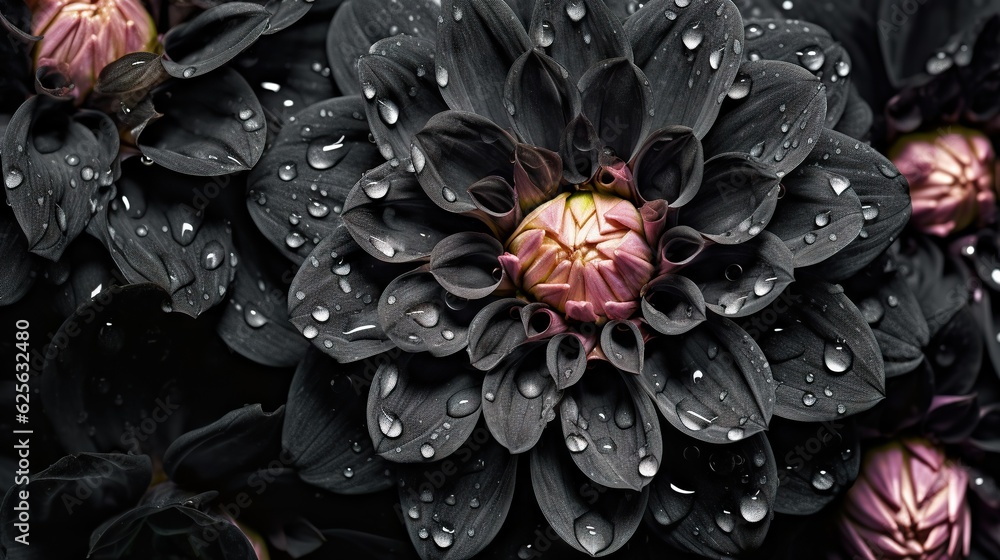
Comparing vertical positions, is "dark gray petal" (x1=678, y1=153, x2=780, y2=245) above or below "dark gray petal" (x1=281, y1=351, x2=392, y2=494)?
above

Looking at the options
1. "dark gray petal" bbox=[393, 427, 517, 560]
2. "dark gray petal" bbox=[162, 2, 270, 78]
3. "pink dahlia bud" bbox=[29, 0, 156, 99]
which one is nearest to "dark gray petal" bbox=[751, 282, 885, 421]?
"dark gray petal" bbox=[393, 427, 517, 560]

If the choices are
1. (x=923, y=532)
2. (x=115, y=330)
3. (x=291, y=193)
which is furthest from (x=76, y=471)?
(x=923, y=532)

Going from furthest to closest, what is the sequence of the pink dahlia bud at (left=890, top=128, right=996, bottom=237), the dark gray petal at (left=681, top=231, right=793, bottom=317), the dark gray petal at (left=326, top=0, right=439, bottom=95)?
the pink dahlia bud at (left=890, top=128, right=996, bottom=237) < the dark gray petal at (left=326, top=0, right=439, bottom=95) < the dark gray petal at (left=681, top=231, right=793, bottom=317)

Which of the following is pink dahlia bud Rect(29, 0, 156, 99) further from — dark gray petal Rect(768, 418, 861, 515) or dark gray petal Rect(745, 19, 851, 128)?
dark gray petal Rect(768, 418, 861, 515)

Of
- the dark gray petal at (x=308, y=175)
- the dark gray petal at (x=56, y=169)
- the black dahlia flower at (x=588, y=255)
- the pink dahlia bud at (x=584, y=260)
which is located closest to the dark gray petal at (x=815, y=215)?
the black dahlia flower at (x=588, y=255)

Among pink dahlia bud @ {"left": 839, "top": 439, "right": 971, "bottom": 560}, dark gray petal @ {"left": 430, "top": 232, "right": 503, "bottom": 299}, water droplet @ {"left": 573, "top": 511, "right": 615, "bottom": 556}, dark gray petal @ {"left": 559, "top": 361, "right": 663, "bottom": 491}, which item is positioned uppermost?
dark gray petal @ {"left": 430, "top": 232, "right": 503, "bottom": 299}

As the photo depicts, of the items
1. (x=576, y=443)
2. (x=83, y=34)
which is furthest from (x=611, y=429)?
(x=83, y=34)

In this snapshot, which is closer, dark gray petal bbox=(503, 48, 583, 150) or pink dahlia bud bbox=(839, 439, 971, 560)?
dark gray petal bbox=(503, 48, 583, 150)
